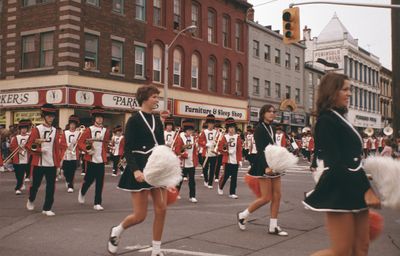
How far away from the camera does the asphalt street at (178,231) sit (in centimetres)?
591

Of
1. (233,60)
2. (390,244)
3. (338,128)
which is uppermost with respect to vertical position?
(233,60)

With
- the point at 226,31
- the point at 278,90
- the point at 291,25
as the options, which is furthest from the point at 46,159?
the point at 278,90

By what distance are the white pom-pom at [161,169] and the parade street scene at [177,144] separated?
1 cm

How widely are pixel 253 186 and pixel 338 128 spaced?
3.53 metres

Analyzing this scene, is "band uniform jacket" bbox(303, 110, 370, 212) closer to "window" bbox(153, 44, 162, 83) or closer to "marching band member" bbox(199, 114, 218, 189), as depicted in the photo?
"marching band member" bbox(199, 114, 218, 189)

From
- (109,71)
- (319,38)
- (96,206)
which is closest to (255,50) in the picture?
(109,71)

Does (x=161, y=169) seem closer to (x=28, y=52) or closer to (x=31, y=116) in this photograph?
(x=31, y=116)

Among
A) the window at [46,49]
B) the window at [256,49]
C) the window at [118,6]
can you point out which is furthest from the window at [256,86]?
the window at [46,49]

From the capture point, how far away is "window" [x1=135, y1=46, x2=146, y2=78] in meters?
27.9

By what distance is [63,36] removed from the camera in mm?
23703

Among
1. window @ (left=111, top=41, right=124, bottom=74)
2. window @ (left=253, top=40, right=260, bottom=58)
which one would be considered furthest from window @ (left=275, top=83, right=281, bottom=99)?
window @ (left=111, top=41, right=124, bottom=74)

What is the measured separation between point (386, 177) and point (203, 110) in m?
29.2

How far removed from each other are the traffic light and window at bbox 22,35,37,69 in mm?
15136

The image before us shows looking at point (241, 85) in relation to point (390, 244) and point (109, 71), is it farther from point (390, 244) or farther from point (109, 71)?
point (390, 244)
